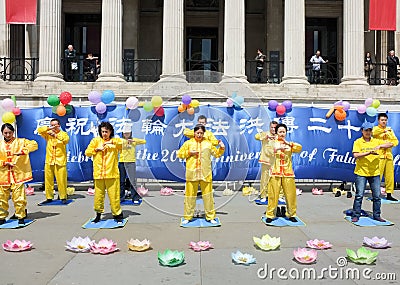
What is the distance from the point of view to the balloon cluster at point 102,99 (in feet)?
40.9

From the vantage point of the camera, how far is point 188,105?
12.1 meters

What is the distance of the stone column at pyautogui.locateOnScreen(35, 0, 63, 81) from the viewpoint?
17547 millimetres

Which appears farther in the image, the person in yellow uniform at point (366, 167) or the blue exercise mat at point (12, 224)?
the person in yellow uniform at point (366, 167)

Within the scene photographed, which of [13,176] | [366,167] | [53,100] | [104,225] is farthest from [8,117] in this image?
[366,167]

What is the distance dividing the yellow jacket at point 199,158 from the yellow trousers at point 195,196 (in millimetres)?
118

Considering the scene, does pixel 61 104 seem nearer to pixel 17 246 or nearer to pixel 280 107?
pixel 280 107

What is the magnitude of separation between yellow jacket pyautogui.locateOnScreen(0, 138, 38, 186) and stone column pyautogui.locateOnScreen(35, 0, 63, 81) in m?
9.60

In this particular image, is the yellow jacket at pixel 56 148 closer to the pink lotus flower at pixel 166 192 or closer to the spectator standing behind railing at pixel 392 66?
the pink lotus flower at pixel 166 192

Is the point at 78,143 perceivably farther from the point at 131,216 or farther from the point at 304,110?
the point at 304,110

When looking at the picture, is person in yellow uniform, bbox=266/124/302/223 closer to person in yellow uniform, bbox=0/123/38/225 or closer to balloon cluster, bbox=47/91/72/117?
person in yellow uniform, bbox=0/123/38/225

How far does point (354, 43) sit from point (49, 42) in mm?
11672

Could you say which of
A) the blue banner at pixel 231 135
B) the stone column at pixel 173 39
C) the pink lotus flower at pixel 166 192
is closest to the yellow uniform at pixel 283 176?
the blue banner at pixel 231 135

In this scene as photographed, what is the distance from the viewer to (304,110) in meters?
12.8

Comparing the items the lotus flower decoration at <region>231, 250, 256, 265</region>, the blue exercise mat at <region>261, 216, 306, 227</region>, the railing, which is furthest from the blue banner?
the railing
